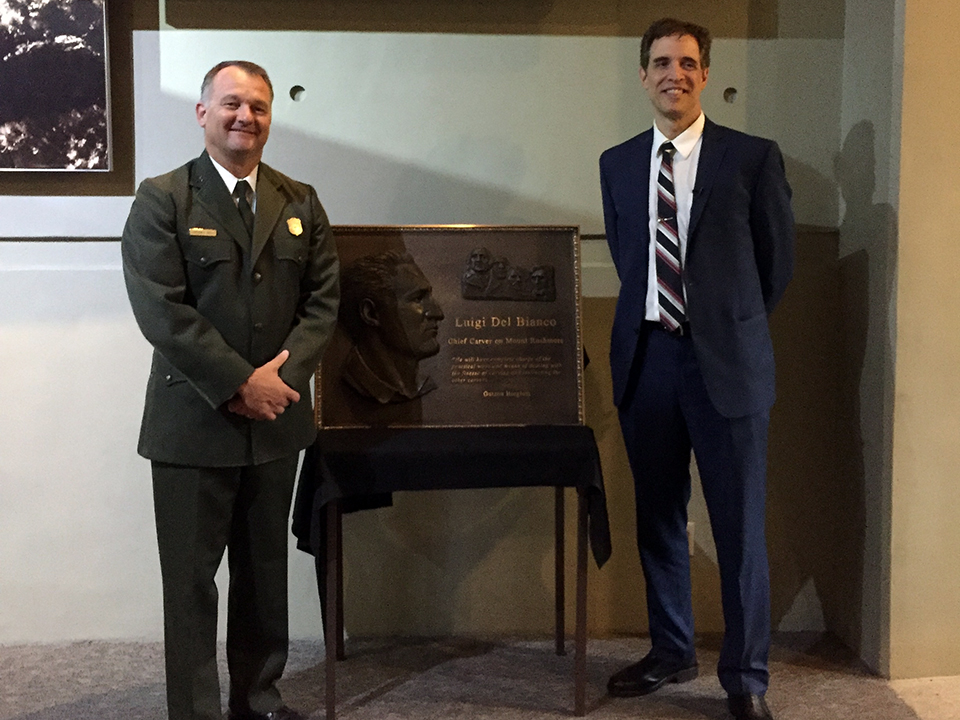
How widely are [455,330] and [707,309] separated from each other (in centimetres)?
79

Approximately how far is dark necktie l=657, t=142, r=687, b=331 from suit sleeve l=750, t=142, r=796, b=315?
9.5 inches

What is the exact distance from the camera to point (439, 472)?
108 inches

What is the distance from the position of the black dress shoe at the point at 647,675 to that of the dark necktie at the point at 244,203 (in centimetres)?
181

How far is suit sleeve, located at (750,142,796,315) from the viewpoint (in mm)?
2781

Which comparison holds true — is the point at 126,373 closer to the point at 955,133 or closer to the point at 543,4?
the point at 543,4

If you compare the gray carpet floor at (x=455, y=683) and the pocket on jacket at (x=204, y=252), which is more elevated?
the pocket on jacket at (x=204, y=252)

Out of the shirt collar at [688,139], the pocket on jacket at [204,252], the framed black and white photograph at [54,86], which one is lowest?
the pocket on jacket at [204,252]

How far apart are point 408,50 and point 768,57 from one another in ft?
4.40

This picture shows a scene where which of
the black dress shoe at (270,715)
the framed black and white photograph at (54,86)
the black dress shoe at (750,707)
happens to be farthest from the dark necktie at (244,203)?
the black dress shoe at (750,707)

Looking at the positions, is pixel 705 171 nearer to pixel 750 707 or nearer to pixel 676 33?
pixel 676 33

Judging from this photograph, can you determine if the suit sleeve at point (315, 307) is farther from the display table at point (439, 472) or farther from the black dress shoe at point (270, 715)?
the black dress shoe at point (270, 715)

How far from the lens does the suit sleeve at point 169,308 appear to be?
2.42m

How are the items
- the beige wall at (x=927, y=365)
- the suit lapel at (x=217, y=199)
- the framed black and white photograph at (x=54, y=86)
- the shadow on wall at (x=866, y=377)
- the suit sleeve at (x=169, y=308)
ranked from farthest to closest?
the framed black and white photograph at (x=54, y=86)
the shadow on wall at (x=866, y=377)
the beige wall at (x=927, y=365)
the suit lapel at (x=217, y=199)
the suit sleeve at (x=169, y=308)

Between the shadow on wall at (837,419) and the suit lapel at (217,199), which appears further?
the shadow on wall at (837,419)
